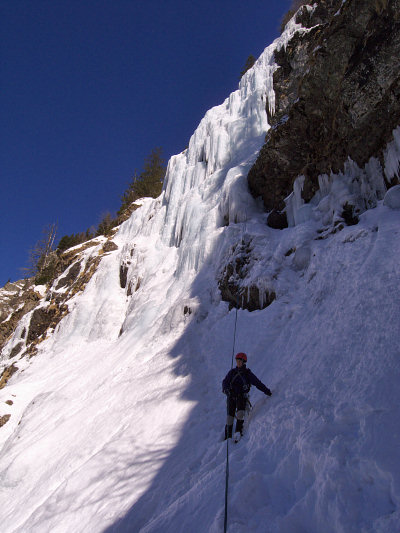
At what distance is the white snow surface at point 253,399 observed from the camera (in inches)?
97.2

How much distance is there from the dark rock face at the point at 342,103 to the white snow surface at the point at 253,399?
65 centimetres

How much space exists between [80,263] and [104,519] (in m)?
19.1

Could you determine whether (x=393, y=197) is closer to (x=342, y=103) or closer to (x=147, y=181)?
(x=342, y=103)

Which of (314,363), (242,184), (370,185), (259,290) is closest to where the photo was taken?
(314,363)

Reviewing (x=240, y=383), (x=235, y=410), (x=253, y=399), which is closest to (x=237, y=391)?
(x=240, y=383)

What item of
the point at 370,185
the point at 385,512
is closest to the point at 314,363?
the point at 385,512

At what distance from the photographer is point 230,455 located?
3.62 m

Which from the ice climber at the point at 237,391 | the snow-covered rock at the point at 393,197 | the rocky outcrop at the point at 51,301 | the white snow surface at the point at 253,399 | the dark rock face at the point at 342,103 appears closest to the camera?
the white snow surface at the point at 253,399

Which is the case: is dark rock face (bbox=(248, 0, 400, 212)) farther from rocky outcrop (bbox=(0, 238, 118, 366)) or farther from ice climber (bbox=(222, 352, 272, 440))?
rocky outcrop (bbox=(0, 238, 118, 366))

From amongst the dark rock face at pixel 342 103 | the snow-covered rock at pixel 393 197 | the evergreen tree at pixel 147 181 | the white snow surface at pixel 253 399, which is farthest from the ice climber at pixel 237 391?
the evergreen tree at pixel 147 181

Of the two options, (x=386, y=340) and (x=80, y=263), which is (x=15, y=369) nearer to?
(x=80, y=263)

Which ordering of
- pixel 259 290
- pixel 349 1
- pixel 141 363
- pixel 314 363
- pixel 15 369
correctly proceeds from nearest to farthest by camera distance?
pixel 314 363 → pixel 349 1 → pixel 259 290 → pixel 141 363 → pixel 15 369

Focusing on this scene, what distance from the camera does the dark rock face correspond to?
6.45m

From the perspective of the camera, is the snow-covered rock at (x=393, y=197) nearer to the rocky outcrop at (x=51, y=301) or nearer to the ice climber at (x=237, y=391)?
the ice climber at (x=237, y=391)
